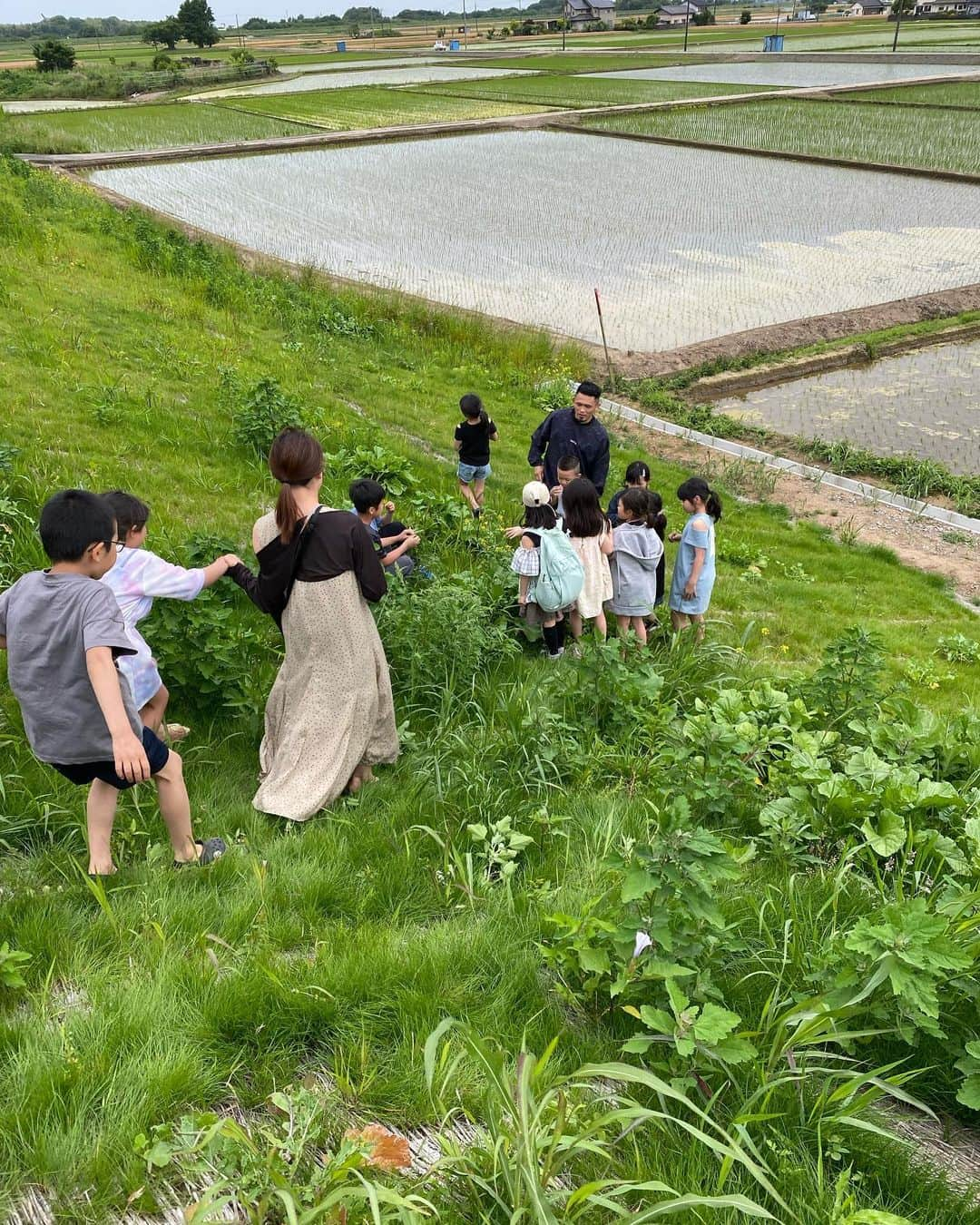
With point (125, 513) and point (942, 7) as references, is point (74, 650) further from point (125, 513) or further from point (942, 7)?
point (942, 7)

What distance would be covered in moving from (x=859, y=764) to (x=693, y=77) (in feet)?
198

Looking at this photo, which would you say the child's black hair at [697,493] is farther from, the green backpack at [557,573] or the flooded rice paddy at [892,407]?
the flooded rice paddy at [892,407]

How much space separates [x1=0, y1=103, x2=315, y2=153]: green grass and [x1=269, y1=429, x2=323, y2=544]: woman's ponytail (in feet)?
94.4

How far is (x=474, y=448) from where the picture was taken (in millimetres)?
8172

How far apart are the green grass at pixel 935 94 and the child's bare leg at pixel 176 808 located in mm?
45122

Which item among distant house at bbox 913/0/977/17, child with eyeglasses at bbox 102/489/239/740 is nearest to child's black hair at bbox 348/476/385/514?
child with eyeglasses at bbox 102/489/239/740

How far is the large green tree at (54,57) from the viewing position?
70.1 meters

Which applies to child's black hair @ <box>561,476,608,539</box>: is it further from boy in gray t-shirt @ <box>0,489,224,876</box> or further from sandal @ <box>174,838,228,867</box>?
boy in gray t-shirt @ <box>0,489,224,876</box>

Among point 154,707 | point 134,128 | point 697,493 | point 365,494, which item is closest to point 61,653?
point 154,707

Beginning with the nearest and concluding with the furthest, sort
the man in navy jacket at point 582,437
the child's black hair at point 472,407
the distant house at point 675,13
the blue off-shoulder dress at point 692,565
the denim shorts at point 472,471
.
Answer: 1. the blue off-shoulder dress at point 692,565
2. the man in navy jacket at point 582,437
3. the child's black hair at point 472,407
4. the denim shorts at point 472,471
5. the distant house at point 675,13

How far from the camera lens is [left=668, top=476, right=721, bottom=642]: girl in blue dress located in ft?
20.0

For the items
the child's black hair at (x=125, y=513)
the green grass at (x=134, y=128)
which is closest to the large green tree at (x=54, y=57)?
the green grass at (x=134, y=128)

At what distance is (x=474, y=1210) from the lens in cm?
218

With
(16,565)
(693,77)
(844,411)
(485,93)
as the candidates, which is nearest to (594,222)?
(844,411)
